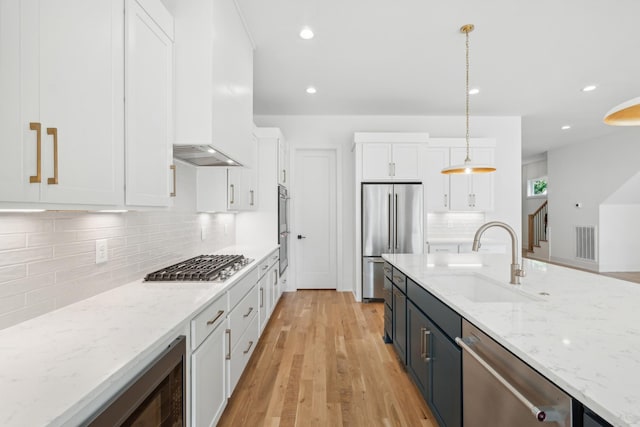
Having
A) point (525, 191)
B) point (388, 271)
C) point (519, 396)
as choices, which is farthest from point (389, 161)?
point (525, 191)

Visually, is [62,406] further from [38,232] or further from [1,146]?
[38,232]

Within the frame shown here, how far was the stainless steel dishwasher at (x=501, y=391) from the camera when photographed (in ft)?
2.68

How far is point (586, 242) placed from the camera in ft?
22.0

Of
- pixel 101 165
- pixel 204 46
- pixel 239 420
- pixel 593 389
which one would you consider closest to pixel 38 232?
→ pixel 101 165

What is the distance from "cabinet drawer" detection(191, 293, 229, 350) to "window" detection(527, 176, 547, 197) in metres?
10.1

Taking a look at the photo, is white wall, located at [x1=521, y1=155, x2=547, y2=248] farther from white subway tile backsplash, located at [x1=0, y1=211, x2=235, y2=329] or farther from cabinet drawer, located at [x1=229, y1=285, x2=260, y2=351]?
white subway tile backsplash, located at [x1=0, y1=211, x2=235, y2=329]

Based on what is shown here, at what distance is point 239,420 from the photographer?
6.08ft

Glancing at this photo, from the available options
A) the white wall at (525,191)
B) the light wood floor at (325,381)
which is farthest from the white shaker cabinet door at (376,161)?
the white wall at (525,191)

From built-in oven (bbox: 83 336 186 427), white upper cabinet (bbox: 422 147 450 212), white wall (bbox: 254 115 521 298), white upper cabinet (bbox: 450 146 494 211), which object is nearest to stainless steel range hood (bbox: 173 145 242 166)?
built-in oven (bbox: 83 336 186 427)

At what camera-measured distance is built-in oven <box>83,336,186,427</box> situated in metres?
0.81

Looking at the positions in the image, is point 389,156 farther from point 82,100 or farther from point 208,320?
point 82,100

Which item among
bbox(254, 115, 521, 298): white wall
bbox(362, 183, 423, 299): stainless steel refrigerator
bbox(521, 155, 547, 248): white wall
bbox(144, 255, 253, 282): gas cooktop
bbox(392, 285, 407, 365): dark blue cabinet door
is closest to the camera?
bbox(144, 255, 253, 282): gas cooktop

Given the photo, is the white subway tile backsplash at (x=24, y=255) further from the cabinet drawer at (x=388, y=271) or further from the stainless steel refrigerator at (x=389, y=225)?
the stainless steel refrigerator at (x=389, y=225)

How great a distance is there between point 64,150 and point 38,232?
515 millimetres
